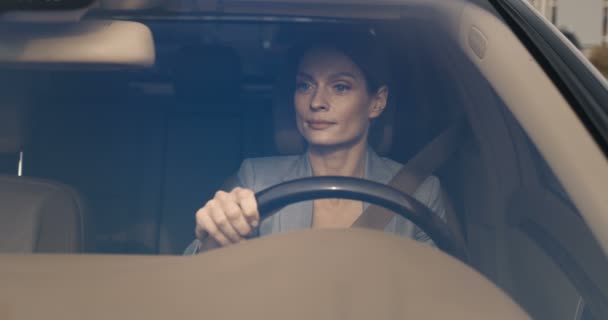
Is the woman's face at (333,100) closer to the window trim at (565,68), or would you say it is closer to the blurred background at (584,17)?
the window trim at (565,68)

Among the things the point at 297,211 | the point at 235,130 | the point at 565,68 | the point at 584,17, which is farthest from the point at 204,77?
the point at 584,17

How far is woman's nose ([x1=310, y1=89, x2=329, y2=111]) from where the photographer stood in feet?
5.94

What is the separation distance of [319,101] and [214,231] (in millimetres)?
365

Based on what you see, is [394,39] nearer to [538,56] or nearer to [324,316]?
[538,56]

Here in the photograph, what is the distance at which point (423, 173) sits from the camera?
67.9 inches

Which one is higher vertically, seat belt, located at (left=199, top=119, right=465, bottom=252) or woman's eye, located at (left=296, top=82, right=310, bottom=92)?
woman's eye, located at (left=296, top=82, right=310, bottom=92)

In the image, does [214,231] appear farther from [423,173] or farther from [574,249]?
[574,249]

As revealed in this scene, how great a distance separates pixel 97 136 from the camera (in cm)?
190

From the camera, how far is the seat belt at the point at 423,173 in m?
1.69

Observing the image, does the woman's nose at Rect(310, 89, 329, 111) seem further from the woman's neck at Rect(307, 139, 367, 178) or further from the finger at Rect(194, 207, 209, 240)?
the finger at Rect(194, 207, 209, 240)

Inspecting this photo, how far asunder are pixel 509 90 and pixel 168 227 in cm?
69

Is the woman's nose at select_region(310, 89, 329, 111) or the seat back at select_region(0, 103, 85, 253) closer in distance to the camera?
the seat back at select_region(0, 103, 85, 253)

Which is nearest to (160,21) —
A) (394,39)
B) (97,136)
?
(97,136)

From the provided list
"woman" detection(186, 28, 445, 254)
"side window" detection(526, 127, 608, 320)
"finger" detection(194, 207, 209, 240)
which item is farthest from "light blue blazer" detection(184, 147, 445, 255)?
"side window" detection(526, 127, 608, 320)
